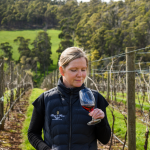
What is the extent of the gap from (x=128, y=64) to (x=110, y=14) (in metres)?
59.5

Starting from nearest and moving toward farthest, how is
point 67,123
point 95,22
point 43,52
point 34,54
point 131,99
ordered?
point 67,123 < point 131,99 < point 95,22 < point 34,54 < point 43,52

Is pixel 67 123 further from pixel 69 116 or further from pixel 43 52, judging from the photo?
pixel 43 52

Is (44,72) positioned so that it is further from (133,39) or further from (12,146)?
(12,146)

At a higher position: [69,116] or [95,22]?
[95,22]

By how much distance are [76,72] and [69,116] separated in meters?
0.32

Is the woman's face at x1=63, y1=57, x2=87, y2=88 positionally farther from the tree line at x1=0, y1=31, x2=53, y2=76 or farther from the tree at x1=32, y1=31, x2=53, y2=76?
the tree at x1=32, y1=31, x2=53, y2=76

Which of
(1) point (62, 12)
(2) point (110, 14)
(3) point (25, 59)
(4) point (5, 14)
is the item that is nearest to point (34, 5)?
(4) point (5, 14)

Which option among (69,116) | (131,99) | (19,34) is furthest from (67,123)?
(19,34)

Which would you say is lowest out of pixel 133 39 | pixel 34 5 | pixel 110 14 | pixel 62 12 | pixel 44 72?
pixel 44 72

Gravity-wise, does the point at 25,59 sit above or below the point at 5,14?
below

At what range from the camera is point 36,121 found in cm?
149

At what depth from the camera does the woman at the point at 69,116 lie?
4.45 feet

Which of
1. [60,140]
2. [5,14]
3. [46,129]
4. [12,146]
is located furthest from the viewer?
[5,14]

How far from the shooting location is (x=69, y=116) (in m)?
1.39
